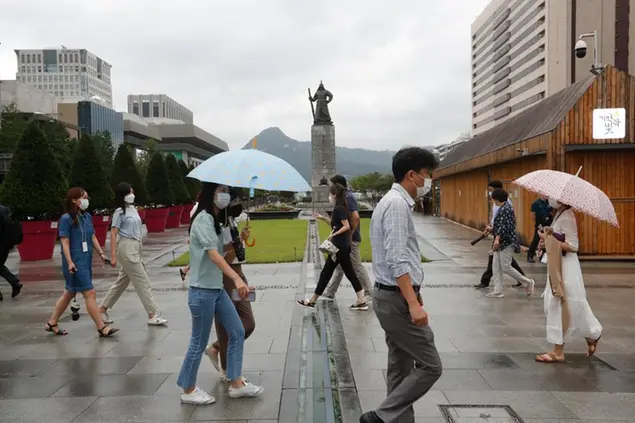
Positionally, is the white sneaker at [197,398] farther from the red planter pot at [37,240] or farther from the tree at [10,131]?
the tree at [10,131]

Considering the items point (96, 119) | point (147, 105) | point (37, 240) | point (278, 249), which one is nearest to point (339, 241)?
point (278, 249)

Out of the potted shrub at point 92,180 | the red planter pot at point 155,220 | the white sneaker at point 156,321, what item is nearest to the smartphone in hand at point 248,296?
the white sneaker at point 156,321

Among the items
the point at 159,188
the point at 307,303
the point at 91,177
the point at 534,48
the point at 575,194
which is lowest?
the point at 307,303

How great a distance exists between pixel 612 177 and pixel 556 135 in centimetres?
175

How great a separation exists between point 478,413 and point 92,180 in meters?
17.0

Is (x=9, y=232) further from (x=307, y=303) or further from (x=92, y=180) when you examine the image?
(x=92, y=180)

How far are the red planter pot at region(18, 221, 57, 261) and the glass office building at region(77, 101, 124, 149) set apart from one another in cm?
7250

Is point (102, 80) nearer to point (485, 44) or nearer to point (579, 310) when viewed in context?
point (485, 44)

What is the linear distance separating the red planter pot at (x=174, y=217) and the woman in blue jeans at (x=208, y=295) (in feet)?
80.6

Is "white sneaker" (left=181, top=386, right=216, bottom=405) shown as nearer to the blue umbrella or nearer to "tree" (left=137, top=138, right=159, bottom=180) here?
the blue umbrella

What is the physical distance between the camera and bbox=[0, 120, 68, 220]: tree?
1441cm

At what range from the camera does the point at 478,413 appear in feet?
13.9

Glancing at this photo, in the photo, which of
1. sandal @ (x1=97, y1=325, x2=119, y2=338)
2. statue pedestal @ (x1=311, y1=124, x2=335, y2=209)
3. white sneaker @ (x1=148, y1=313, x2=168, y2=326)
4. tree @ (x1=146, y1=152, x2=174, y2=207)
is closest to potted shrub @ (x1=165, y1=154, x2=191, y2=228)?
tree @ (x1=146, y1=152, x2=174, y2=207)

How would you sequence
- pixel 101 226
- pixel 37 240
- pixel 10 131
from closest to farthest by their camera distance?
pixel 37 240, pixel 101 226, pixel 10 131
